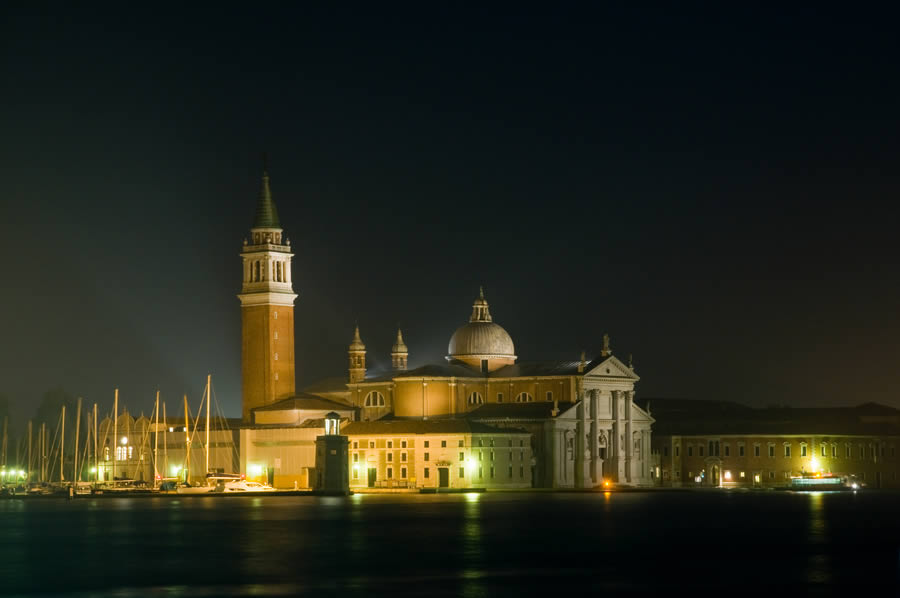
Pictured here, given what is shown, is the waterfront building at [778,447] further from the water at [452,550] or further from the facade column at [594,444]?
the water at [452,550]

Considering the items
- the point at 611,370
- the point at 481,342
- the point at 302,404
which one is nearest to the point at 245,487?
the point at 302,404

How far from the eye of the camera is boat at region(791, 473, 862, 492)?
111875mm

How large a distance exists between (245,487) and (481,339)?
23.5 meters

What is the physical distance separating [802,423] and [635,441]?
1178cm

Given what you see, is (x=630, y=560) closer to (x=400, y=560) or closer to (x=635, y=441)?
(x=400, y=560)

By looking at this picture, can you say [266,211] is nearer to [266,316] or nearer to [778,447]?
[266,316]

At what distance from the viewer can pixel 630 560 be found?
148ft

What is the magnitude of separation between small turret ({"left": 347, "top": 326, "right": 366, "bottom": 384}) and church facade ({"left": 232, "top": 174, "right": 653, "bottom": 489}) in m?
0.10

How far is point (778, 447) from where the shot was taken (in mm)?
123062

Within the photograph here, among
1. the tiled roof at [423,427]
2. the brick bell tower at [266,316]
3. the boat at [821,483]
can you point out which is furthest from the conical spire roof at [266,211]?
the boat at [821,483]

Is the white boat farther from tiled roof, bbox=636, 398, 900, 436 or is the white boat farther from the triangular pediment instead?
tiled roof, bbox=636, 398, 900, 436

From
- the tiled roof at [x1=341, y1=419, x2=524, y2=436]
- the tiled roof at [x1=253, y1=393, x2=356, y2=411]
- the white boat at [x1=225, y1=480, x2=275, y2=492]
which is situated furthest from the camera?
the tiled roof at [x1=253, y1=393, x2=356, y2=411]

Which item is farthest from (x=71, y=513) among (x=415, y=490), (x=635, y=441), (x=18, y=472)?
(x=18, y=472)

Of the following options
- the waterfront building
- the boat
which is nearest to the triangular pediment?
the waterfront building
